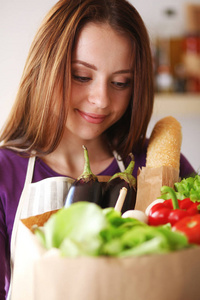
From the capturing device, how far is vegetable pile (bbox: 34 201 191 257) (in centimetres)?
45

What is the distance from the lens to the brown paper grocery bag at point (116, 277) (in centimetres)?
44

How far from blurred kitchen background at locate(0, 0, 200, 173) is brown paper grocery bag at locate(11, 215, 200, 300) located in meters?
1.90

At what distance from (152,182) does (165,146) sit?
155mm

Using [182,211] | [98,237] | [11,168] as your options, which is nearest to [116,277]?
[98,237]

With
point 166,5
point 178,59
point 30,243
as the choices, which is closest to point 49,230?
point 30,243

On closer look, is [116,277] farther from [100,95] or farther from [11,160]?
[11,160]

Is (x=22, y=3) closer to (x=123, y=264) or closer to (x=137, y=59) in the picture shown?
(x=137, y=59)

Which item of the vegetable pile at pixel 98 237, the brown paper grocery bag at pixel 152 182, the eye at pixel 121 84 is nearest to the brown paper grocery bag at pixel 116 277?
the vegetable pile at pixel 98 237

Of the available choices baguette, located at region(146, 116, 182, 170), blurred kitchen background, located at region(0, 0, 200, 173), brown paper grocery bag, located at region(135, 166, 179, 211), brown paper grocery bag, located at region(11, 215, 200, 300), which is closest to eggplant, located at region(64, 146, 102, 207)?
brown paper grocery bag, located at region(135, 166, 179, 211)

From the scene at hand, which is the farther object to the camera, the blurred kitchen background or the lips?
the blurred kitchen background

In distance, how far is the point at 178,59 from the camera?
242 centimetres

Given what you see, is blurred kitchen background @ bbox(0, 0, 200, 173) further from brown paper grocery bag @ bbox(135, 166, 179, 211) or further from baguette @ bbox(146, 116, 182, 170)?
brown paper grocery bag @ bbox(135, 166, 179, 211)

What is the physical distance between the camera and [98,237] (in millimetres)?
460

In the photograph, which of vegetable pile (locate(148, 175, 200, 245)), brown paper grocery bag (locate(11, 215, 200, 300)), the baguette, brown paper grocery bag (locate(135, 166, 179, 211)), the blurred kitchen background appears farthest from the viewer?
the blurred kitchen background
